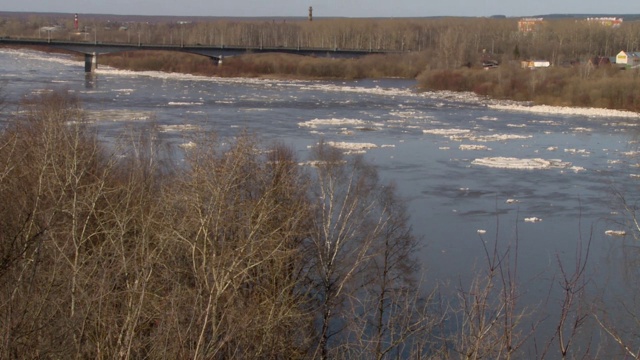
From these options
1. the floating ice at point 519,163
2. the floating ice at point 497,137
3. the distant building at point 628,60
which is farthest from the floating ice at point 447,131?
the distant building at point 628,60

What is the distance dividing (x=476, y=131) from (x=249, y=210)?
42.6 ft

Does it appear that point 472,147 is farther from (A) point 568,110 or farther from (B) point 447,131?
(A) point 568,110

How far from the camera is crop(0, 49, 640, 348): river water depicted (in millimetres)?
8234

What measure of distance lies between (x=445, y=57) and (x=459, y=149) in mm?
20849

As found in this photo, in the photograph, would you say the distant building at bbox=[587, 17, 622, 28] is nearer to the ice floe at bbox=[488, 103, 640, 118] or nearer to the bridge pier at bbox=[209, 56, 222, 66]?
the bridge pier at bbox=[209, 56, 222, 66]

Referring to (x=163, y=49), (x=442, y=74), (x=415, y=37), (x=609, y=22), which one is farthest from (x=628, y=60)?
(x=609, y=22)

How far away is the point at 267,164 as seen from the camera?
7426 millimetres

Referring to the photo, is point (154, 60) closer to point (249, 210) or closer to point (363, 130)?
point (363, 130)

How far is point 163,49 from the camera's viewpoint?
37312 millimetres

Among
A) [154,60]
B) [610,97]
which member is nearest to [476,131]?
[610,97]

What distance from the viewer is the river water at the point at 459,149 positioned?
8234mm

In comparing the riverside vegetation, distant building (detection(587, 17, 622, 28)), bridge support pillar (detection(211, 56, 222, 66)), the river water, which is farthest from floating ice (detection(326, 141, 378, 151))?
distant building (detection(587, 17, 622, 28))

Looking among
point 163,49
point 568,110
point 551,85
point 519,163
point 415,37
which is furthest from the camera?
point 415,37

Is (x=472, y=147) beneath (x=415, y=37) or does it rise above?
beneath
